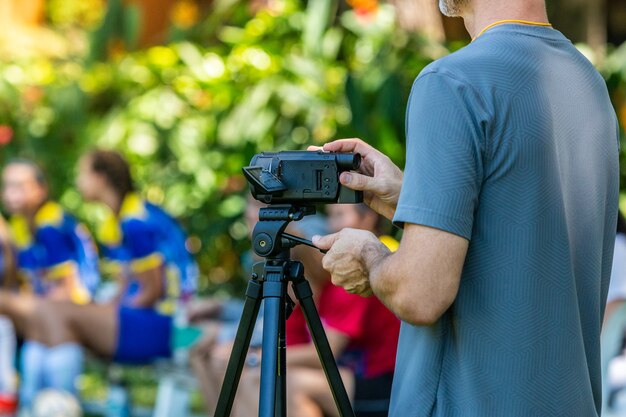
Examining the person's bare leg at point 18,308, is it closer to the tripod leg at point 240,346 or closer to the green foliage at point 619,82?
the green foliage at point 619,82

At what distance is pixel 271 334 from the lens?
2023 mm

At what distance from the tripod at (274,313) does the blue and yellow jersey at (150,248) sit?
3482 mm

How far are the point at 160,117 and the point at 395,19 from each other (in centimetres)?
204

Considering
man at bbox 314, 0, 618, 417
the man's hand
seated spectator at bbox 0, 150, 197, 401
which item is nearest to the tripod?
the man's hand

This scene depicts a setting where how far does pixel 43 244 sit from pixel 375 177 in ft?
15.2

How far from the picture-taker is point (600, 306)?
1995 millimetres

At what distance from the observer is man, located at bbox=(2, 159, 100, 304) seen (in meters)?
6.29

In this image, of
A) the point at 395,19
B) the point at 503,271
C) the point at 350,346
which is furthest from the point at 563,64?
the point at 395,19

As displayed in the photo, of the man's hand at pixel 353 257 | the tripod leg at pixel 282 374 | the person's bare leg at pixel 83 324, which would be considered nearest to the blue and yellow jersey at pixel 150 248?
the person's bare leg at pixel 83 324

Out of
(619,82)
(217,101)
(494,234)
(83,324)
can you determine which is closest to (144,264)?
(83,324)

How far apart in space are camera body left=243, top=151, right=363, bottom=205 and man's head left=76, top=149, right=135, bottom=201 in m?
3.82

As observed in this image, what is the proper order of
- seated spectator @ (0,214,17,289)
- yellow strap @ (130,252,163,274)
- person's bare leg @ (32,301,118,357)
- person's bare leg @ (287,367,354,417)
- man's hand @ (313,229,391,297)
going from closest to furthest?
man's hand @ (313,229,391,297)
person's bare leg @ (287,367,354,417)
person's bare leg @ (32,301,118,357)
yellow strap @ (130,252,163,274)
seated spectator @ (0,214,17,289)

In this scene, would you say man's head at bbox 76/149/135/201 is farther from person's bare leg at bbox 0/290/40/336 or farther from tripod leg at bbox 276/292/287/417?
tripod leg at bbox 276/292/287/417

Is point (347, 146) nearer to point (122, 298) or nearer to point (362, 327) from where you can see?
point (362, 327)
